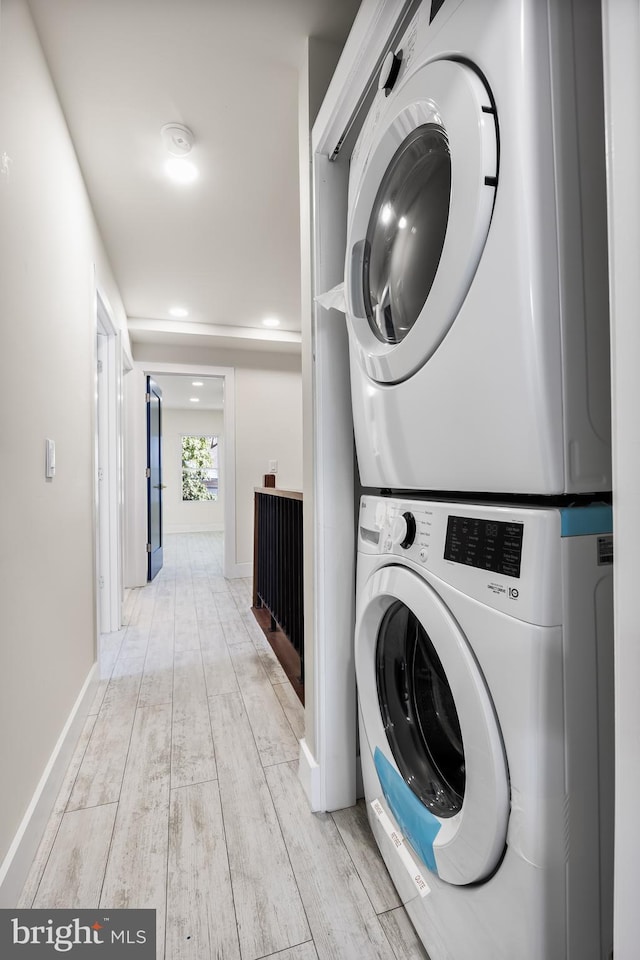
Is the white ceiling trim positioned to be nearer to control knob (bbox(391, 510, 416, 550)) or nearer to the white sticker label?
control knob (bbox(391, 510, 416, 550))

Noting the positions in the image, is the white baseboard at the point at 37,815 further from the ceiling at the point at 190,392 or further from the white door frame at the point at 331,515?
the ceiling at the point at 190,392

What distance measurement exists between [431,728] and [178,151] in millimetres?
2335

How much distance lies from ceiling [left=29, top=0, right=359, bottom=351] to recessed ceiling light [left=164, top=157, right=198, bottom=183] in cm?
4

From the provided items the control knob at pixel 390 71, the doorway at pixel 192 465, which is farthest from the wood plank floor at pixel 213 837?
the doorway at pixel 192 465

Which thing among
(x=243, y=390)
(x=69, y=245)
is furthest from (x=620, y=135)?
(x=243, y=390)

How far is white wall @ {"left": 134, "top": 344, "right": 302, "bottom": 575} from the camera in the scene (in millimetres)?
4406

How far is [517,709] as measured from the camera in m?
0.60

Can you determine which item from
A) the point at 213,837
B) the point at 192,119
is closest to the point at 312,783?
the point at 213,837

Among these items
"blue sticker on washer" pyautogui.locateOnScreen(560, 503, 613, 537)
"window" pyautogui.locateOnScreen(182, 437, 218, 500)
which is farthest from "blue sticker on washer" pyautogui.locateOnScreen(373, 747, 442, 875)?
"window" pyautogui.locateOnScreen(182, 437, 218, 500)

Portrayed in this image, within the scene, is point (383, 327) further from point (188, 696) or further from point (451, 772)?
point (188, 696)

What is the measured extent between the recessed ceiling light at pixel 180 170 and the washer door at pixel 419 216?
Answer: 134cm

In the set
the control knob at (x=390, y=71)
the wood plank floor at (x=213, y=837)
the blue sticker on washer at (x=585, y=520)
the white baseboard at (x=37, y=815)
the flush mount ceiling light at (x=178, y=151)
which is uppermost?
the flush mount ceiling light at (x=178, y=151)

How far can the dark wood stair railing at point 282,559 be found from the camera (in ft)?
6.64

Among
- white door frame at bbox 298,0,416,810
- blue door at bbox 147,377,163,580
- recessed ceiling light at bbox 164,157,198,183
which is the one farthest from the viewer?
blue door at bbox 147,377,163,580
